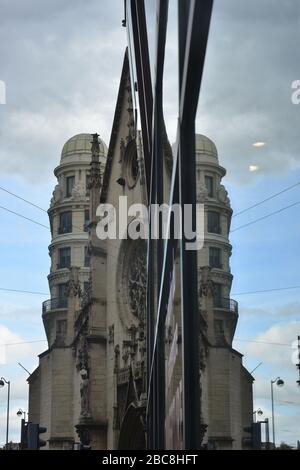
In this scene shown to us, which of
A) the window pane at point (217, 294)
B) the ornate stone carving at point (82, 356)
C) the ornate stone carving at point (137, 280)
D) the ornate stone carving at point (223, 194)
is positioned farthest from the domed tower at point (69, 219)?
the ornate stone carving at point (223, 194)

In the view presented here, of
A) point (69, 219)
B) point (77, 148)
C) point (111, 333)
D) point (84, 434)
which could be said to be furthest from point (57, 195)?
point (84, 434)

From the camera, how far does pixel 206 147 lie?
3242 mm

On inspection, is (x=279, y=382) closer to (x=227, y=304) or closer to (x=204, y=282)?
(x=227, y=304)

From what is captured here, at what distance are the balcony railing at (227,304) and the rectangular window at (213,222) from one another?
23 cm

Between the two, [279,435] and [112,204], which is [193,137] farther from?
[112,204]

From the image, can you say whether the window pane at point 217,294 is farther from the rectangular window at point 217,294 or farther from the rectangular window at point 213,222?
the rectangular window at point 213,222

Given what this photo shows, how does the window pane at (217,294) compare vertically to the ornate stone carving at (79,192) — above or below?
below

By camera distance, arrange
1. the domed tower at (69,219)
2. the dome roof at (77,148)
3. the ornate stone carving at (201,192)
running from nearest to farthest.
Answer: the ornate stone carving at (201,192) < the domed tower at (69,219) < the dome roof at (77,148)

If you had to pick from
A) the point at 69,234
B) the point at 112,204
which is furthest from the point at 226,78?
the point at 69,234

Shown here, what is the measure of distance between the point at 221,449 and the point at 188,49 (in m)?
1.38

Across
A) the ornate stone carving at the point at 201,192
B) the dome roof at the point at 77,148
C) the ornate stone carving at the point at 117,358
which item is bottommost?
the ornate stone carving at the point at 201,192

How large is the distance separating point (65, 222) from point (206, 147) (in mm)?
62126

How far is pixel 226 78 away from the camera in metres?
2.67

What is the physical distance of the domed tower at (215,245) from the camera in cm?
277
